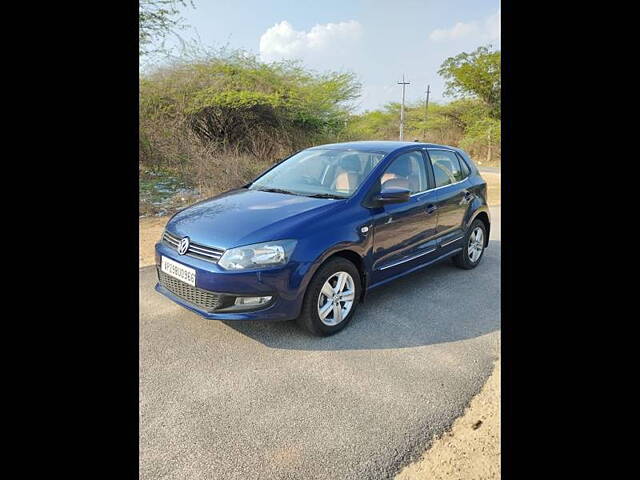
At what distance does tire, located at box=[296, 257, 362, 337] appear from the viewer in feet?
10.9

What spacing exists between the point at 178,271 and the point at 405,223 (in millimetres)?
2075

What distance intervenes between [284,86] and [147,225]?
8.24m

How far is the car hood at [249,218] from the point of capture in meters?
3.23

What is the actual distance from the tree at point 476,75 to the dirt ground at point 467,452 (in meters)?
27.7

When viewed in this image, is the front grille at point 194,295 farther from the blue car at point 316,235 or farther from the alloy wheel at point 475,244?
the alloy wheel at point 475,244

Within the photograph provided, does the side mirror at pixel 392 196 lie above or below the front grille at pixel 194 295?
above

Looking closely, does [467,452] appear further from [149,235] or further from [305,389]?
[149,235]

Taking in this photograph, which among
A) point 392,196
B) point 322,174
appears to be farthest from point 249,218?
point 392,196

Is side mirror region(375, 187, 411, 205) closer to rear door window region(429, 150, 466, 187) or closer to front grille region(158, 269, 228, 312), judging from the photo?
rear door window region(429, 150, 466, 187)

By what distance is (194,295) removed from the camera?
327 centimetres

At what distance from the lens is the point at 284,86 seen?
14.0 metres

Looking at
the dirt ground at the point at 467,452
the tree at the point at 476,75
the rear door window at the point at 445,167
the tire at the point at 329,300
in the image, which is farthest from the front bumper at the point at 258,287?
the tree at the point at 476,75

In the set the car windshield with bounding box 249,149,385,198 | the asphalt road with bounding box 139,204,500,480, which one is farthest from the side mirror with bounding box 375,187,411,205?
the asphalt road with bounding box 139,204,500,480
